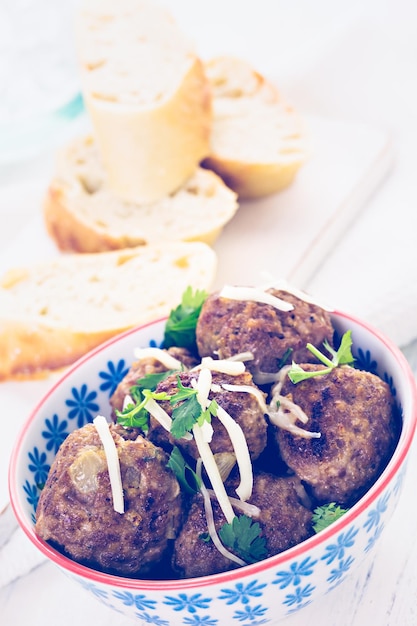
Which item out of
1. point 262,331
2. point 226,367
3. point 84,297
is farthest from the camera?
point 84,297

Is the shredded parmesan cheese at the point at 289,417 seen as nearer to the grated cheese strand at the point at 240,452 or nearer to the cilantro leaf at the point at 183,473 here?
the grated cheese strand at the point at 240,452

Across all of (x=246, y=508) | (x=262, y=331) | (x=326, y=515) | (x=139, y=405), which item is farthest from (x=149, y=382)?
(x=326, y=515)

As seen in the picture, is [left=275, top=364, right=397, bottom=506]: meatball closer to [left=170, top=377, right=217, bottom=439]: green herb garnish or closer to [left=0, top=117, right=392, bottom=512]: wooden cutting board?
[left=170, top=377, right=217, bottom=439]: green herb garnish

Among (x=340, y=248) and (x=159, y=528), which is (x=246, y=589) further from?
(x=340, y=248)

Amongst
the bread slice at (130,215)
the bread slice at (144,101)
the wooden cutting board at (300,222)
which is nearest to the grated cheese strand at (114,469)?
the wooden cutting board at (300,222)

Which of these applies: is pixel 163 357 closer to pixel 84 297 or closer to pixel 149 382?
pixel 149 382

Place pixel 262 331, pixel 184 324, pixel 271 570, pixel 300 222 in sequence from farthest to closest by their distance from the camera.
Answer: pixel 300 222 < pixel 184 324 < pixel 262 331 < pixel 271 570
